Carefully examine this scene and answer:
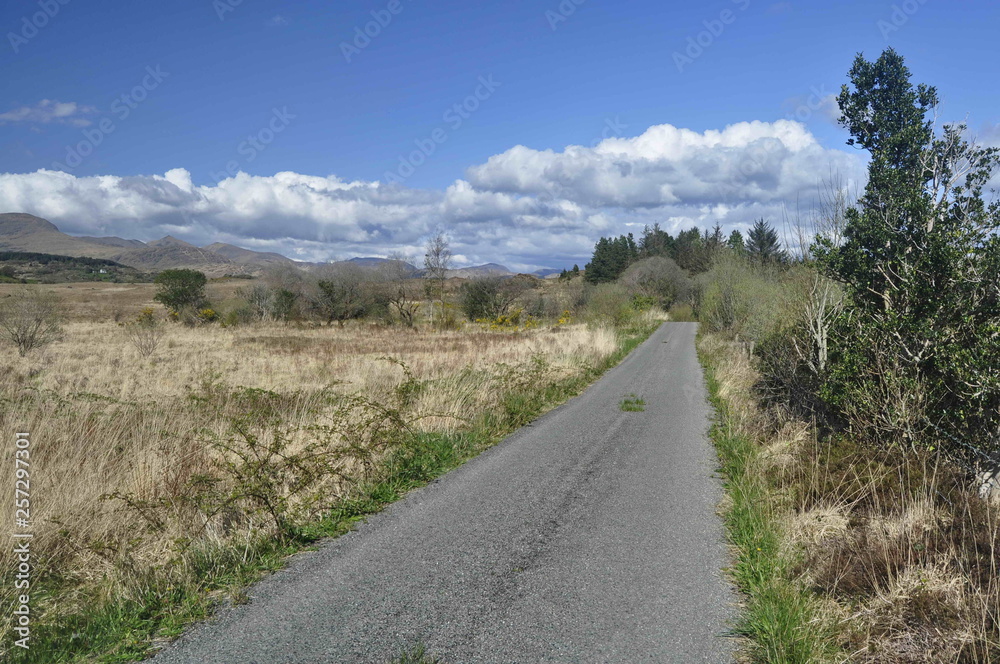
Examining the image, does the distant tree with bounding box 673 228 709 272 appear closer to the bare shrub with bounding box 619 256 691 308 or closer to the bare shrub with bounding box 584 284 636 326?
the bare shrub with bounding box 619 256 691 308

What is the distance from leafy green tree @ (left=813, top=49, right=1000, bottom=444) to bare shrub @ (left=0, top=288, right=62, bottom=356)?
2733cm

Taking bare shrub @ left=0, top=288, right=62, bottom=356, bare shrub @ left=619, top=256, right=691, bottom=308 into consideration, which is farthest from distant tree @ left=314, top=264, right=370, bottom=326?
bare shrub @ left=619, top=256, right=691, bottom=308

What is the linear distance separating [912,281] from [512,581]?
23.2 ft

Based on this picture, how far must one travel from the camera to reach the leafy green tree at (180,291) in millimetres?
49156

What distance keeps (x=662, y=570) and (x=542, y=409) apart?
8.06 meters

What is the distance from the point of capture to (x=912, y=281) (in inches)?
304

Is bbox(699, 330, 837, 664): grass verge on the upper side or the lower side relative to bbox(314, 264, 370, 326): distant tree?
lower

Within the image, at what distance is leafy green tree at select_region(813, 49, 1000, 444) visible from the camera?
23.1 ft

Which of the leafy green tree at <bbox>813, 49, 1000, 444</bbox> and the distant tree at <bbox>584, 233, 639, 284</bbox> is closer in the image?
the leafy green tree at <bbox>813, 49, 1000, 444</bbox>

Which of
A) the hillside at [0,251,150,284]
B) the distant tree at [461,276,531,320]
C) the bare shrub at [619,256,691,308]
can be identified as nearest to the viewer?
the distant tree at [461,276,531,320]

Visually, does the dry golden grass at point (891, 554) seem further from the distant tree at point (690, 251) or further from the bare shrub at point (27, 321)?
the distant tree at point (690, 251)

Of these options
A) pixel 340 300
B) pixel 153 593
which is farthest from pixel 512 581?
pixel 340 300

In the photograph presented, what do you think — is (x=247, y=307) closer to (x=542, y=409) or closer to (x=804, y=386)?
(x=542, y=409)

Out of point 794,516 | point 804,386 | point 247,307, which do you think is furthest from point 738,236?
point 794,516
